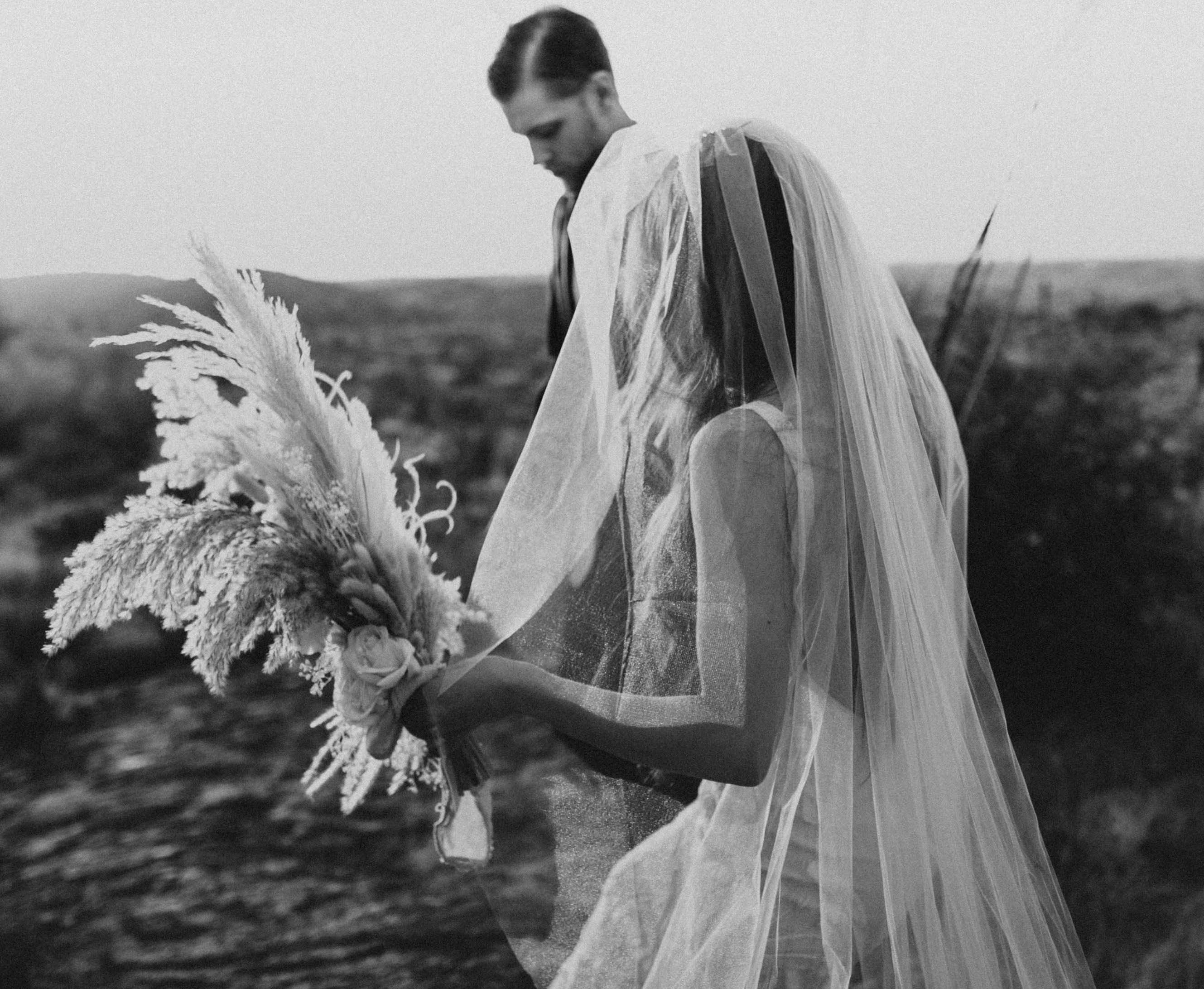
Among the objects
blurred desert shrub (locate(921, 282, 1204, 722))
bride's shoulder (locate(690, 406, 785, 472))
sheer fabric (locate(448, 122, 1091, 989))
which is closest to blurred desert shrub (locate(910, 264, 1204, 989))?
blurred desert shrub (locate(921, 282, 1204, 722))

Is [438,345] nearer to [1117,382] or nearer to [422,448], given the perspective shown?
[422,448]

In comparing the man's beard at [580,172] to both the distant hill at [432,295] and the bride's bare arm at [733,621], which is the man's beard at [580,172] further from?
the bride's bare arm at [733,621]

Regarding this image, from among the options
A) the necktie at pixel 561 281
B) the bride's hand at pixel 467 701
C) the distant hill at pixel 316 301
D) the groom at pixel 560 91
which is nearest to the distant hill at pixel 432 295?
the distant hill at pixel 316 301

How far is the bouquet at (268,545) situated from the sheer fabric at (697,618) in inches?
4.3

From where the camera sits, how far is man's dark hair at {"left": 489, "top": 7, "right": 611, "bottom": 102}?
2059mm

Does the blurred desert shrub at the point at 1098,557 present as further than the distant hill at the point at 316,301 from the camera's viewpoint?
Yes

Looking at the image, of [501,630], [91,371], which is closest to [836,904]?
[501,630]

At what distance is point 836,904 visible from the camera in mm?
1162

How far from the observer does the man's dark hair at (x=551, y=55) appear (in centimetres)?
206

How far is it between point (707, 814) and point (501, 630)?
0.29 meters

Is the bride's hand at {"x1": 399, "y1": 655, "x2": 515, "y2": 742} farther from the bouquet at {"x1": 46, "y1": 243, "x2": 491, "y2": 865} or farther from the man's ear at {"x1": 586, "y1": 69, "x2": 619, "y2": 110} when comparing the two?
the man's ear at {"x1": 586, "y1": 69, "x2": 619, "y2": 110}

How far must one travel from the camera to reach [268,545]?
1.20 meters

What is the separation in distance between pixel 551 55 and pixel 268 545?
1205 mm

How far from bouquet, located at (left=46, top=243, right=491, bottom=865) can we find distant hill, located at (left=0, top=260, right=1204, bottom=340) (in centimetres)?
153
